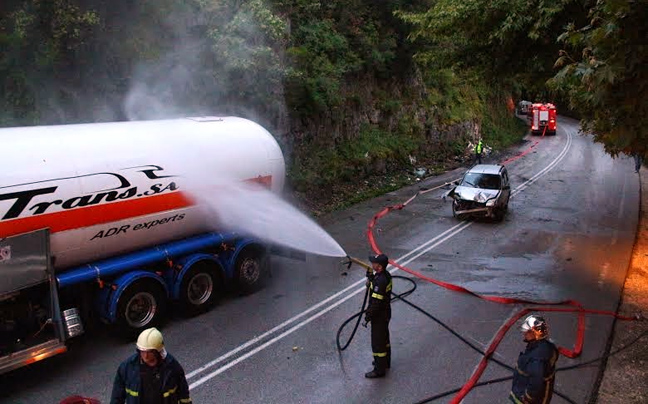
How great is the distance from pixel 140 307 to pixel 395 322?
4.52 m

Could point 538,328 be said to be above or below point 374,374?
above

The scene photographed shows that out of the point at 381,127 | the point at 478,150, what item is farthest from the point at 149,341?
the point at 478,150

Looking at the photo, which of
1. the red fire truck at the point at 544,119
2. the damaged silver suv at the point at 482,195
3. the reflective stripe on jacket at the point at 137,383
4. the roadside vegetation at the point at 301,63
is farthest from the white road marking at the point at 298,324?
the red fire truck at the point at 544,119

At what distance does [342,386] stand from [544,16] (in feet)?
29.8

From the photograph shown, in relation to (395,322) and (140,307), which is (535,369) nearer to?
(395,322)

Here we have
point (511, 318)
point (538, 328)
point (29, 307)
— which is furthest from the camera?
point (511, 318)

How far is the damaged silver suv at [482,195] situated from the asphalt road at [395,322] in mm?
556

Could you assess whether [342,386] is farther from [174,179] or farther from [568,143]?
[568,143]

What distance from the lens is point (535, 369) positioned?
5.42m

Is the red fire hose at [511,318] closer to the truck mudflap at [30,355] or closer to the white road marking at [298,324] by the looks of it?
the white road marking at [298,324]

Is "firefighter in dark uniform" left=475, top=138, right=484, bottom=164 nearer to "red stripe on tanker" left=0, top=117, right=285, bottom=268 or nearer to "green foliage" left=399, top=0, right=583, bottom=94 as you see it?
"green foliage" left=399, top=0, right=583, bottom=94

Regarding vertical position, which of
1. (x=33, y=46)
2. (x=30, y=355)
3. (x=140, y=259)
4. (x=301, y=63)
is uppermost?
(x=33, y=46)

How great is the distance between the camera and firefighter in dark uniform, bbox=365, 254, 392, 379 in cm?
759

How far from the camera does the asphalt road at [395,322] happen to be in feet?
24.7
